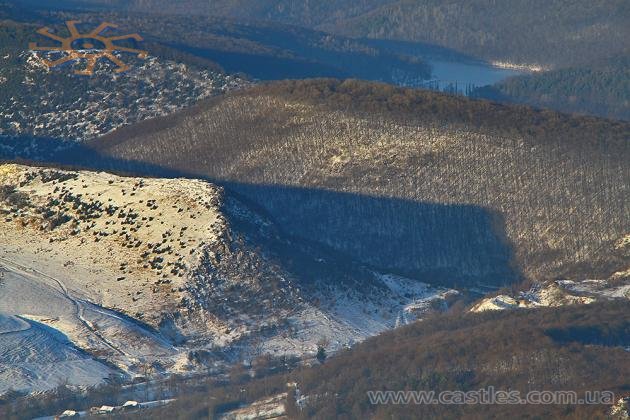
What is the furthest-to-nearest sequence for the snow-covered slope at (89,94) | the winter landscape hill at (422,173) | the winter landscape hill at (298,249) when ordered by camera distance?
the snow-covered slope at (89,94)
the winter landscape hill at (422,173)
the winter landscape hill at (298,249)

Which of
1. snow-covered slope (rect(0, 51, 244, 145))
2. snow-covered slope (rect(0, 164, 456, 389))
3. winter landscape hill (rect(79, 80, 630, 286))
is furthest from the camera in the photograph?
snow-covered slope (rect(0, 51, 244, 145))

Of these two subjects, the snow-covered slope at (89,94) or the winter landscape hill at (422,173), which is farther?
the snow-covered slope at (89,94)

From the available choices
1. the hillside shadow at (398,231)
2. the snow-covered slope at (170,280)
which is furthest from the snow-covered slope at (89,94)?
the snow-covered slope at (170,280)

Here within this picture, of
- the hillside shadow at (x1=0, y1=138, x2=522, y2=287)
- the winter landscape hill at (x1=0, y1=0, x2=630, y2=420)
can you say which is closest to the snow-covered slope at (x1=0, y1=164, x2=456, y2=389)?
the winter landscape hill at (x1=0, y1=0, x2=630, y2=420)

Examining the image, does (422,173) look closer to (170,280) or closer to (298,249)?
(298,249)

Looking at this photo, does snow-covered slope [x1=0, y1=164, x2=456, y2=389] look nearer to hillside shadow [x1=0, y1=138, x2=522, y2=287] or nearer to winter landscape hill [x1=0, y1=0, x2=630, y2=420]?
winter landscape hill [x1=0, y1=0, x2=630, y2=420]

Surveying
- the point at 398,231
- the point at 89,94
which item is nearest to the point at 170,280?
the point at 398,231

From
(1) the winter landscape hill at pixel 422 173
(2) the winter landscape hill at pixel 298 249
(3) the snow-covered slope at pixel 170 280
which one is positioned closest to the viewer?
(2) the winter landscape hill at pixel 298 249

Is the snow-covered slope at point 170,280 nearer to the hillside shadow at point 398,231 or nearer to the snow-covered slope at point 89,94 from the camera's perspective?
the hillside shadow at point 398,231
